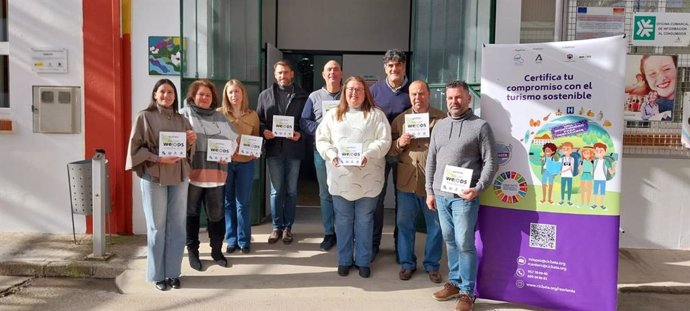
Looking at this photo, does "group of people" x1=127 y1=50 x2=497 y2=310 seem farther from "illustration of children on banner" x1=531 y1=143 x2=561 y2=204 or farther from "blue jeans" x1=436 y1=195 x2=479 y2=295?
"illustration of children on banner" x1=531 y1=143 x2=561 y2=204

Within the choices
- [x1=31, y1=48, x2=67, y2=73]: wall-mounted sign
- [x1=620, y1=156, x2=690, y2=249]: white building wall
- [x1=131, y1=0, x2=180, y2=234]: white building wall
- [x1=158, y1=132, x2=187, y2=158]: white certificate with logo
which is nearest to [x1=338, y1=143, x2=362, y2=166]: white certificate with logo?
[x1=158, y1=132, x2=187, y2=158]: white certificate with logo

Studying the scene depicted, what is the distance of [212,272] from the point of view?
4.63 m

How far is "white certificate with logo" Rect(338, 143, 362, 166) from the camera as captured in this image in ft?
13.6

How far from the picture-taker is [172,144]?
396 centimetres

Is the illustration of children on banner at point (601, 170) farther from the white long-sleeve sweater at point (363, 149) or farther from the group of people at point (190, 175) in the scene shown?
the group of people at point (190, 175)

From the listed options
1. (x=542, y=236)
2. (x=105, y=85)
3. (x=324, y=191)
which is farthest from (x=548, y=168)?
(x=105, y=85)

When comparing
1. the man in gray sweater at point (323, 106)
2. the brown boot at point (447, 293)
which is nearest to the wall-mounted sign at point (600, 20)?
the man in gray sweater at point (323, 106)

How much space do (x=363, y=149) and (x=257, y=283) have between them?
142 centimetres

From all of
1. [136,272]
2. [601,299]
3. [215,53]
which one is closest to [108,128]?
[215,53]

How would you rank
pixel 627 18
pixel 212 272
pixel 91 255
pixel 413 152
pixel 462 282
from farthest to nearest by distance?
pixel 627 18 → pixel 91 255 → pixel 212 272 → pixel 413 152 → pixel 462 282

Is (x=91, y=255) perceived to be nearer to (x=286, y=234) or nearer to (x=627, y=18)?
(x=286, y=234)

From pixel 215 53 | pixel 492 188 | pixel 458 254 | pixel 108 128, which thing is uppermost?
pixel 215 53

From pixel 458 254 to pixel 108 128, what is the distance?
393cm

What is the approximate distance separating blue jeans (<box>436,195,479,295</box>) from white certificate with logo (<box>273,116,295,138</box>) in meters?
1.70
